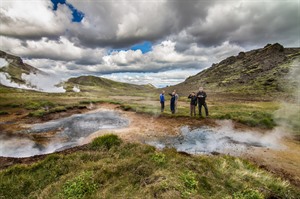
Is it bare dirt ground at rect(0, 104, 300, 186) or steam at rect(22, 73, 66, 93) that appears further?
steam at rect(22, 73, 66, 93)

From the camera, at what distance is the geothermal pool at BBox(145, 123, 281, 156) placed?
31.1ft

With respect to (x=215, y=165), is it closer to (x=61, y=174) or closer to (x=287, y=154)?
(x=287, y=154)

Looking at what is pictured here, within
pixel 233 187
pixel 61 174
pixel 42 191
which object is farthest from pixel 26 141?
pixel 233 187

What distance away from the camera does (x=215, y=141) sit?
1066cm

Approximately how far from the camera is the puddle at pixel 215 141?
9.45m

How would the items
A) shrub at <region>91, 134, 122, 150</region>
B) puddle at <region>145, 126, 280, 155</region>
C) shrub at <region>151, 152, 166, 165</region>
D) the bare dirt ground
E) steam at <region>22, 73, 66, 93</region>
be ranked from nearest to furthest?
1. shrub at <region>151, 152, 166, 165</region>
2. the bare dirt ground
3. shrub at <region>91, 134, 122, 150</region>
4. puddle at <region>145, 126, 280, 155</region>
5. steam at <region>22, 73, 66, 93</region>

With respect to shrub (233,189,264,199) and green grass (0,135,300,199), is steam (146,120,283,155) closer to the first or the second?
green grass (0,135,300,199)

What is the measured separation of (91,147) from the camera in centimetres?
863

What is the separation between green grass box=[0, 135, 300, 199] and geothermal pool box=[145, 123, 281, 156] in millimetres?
2053

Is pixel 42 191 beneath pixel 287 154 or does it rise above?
above

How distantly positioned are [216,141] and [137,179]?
22.3 ft

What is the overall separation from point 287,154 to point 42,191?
34.6 ft

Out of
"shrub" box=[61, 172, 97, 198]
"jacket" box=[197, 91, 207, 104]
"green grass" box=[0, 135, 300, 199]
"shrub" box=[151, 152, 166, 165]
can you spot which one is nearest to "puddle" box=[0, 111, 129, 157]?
"green grass" box=[0, 135, 300, 199]

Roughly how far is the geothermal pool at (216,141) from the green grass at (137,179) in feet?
6.74
